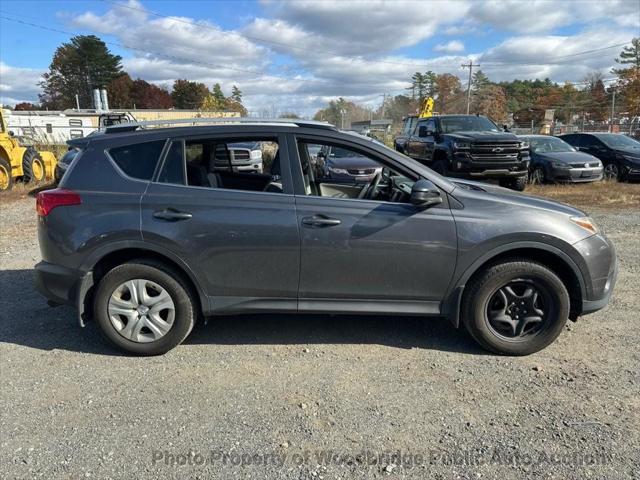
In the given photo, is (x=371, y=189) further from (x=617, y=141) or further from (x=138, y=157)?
(x=617, y=141)

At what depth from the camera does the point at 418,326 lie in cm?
433

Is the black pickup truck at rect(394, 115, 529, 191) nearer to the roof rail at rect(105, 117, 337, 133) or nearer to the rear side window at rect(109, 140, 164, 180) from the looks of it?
the roof rail at rect(105, 117, 337, 133)

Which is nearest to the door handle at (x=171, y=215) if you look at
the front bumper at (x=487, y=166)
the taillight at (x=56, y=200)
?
the taillight at (x=56, y=200)

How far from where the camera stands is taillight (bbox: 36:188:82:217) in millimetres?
3670

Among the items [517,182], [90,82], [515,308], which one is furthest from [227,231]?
[90,82]

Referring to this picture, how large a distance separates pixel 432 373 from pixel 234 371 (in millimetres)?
1471

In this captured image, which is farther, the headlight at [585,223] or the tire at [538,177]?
the tire at [538,177]

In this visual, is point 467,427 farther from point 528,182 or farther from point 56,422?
point 528,182

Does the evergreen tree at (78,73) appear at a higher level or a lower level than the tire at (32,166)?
higher

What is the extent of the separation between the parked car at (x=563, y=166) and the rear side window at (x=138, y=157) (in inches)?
488

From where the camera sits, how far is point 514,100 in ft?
306

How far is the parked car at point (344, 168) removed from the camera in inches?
188

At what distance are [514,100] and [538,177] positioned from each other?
88.8 meters

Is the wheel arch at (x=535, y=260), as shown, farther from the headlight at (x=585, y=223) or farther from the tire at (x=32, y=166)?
the tire at (x=32, y=166)
